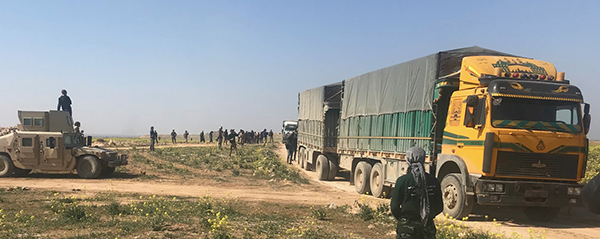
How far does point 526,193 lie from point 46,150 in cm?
1625

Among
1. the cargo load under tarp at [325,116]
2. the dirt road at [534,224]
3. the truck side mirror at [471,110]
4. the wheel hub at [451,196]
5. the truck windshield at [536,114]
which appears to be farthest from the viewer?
the cargo load under tarp at [325,116]

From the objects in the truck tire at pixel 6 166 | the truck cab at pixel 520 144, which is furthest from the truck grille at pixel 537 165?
the truck tire at pixel 6 166

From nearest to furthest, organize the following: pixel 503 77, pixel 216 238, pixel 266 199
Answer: pixel 216 238 < pixel 503 77 < pixel 266 199

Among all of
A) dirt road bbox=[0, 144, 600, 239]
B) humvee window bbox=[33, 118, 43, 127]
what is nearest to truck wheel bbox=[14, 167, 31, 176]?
dirt road bbox=[0, 144, 600, 239]

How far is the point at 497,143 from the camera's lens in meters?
9.40

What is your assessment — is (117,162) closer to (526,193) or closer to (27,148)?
(27,148)

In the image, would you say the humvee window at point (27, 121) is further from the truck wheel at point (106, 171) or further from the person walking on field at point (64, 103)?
the truck wheel at point (106, 171)

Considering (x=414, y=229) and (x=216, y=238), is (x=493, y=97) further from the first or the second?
(x=216, y=238)

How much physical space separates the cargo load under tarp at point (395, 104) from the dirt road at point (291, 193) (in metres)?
2.00

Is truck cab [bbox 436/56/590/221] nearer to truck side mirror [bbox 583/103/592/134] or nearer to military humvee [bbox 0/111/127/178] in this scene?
truck side mirror [bbox 583/103/592/134]

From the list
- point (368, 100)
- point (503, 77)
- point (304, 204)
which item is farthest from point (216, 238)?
point (368, 100)

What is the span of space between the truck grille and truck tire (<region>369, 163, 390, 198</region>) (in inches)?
176

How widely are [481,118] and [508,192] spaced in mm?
1704

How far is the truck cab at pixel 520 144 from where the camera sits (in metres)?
9.49
